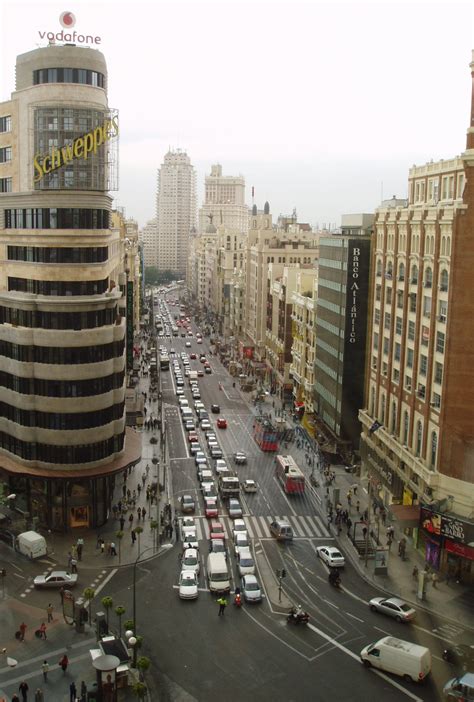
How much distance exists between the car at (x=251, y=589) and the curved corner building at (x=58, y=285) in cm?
1724

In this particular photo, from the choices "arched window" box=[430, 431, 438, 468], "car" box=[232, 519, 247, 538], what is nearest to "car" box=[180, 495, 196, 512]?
"car" box=[232, 519, 247, 538]

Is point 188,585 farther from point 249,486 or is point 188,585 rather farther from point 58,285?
point 58,285

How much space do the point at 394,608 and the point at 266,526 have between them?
64.3ft

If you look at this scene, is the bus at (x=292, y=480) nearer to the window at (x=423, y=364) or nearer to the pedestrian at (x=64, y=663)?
the window at (x=423, y=364)

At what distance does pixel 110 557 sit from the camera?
199 ft

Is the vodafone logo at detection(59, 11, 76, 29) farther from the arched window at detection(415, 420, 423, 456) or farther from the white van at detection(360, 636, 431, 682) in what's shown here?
the white van at detection(360, 636, 431, 682)

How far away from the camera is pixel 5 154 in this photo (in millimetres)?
66562

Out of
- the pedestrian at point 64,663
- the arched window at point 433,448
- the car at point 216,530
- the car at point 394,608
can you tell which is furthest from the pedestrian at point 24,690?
the arched window at point 433,448

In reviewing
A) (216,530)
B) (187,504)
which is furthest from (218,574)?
(187,504)

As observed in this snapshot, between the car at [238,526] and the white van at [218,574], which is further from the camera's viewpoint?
the car at [238,526]

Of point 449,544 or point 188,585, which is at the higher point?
point 449,544

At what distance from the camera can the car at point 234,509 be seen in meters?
71.0

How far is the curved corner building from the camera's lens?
63125 mm

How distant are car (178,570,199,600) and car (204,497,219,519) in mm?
14425
